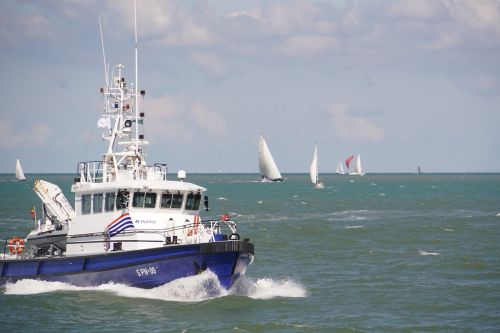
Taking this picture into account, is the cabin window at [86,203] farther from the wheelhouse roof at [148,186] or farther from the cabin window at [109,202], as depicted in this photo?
the cabin window at [109,202]

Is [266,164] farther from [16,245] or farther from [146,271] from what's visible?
[146,271]

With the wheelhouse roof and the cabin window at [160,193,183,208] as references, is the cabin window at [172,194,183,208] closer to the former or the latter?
the cabin window at [160,193,183,208]

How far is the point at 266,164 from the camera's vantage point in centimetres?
18388

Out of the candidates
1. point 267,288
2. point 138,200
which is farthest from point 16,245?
point 267,288

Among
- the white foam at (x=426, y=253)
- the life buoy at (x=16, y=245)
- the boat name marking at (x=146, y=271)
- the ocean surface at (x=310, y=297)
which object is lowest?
the ocean surface at (x=310, y=297)

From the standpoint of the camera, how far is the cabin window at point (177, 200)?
3225cm

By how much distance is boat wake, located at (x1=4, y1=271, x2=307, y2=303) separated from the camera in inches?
1182

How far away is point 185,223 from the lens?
3209cm

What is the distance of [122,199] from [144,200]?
81cm

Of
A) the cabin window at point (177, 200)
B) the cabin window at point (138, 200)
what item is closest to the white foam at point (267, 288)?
the cabin window at point (177, 200)

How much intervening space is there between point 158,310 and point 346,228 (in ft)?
119

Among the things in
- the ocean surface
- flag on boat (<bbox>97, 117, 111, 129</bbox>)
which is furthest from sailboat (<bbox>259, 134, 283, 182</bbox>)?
flag on boat (<bbox>97, 117, 111, 129</bbox>)

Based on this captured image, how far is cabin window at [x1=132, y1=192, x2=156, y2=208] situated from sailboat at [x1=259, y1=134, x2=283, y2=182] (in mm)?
138516

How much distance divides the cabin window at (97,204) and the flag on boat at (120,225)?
1275mm
